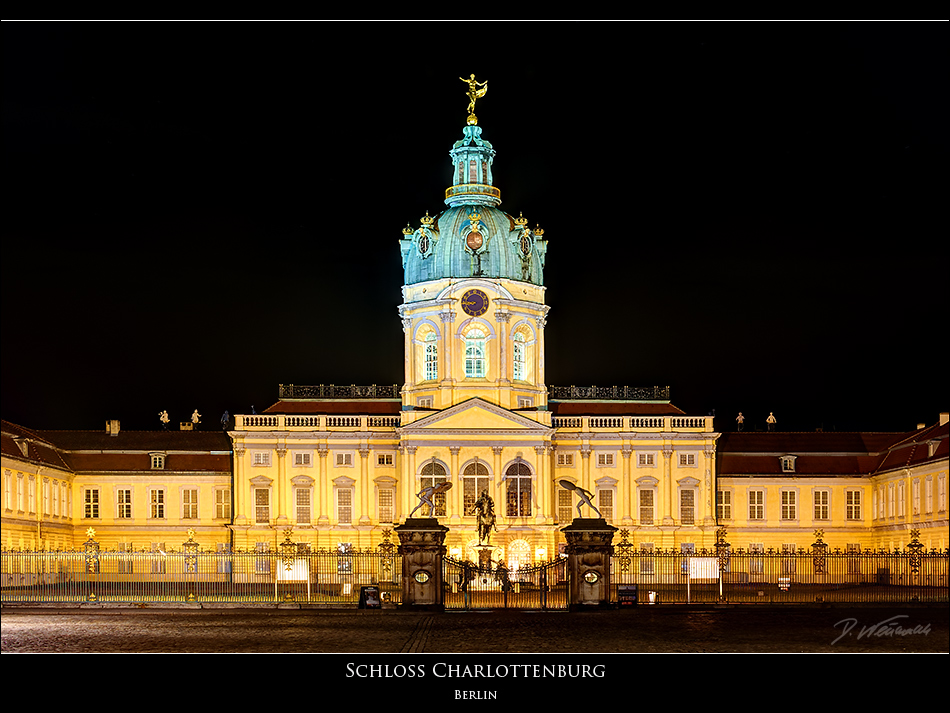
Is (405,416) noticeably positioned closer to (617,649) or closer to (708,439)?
(708,439)

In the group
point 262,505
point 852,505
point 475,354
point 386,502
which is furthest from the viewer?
point 852,505

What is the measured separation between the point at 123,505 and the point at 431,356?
20.5m

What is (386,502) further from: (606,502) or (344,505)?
(606,502)

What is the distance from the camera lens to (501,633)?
47719mm

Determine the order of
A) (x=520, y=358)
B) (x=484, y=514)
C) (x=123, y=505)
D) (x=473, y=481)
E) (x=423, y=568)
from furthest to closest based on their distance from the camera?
(x=520, y=358), (x=123, y=505), (x=473, y=481), (x=484, y=514), (x=423, y=568)

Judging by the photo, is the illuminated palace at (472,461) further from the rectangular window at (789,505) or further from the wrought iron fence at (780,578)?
the wrought iron fence at (780,578)

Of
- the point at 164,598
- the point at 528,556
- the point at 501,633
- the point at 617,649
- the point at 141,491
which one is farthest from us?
the point at 141,491

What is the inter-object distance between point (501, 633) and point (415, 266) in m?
53.6

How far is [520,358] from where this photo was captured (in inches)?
3903

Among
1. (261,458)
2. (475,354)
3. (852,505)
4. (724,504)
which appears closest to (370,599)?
(261,458)

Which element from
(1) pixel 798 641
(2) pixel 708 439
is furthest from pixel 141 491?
(1) pixel 798 641

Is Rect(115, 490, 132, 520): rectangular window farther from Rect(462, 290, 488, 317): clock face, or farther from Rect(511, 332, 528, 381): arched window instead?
Rect(511, 332, 528, 381): arched window

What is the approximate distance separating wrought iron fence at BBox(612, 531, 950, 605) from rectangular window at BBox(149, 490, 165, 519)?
2740 centimetres

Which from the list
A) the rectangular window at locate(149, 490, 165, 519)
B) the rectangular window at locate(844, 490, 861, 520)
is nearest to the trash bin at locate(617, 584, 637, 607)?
the rectangular window at locate(844, 490, 861, 520)
